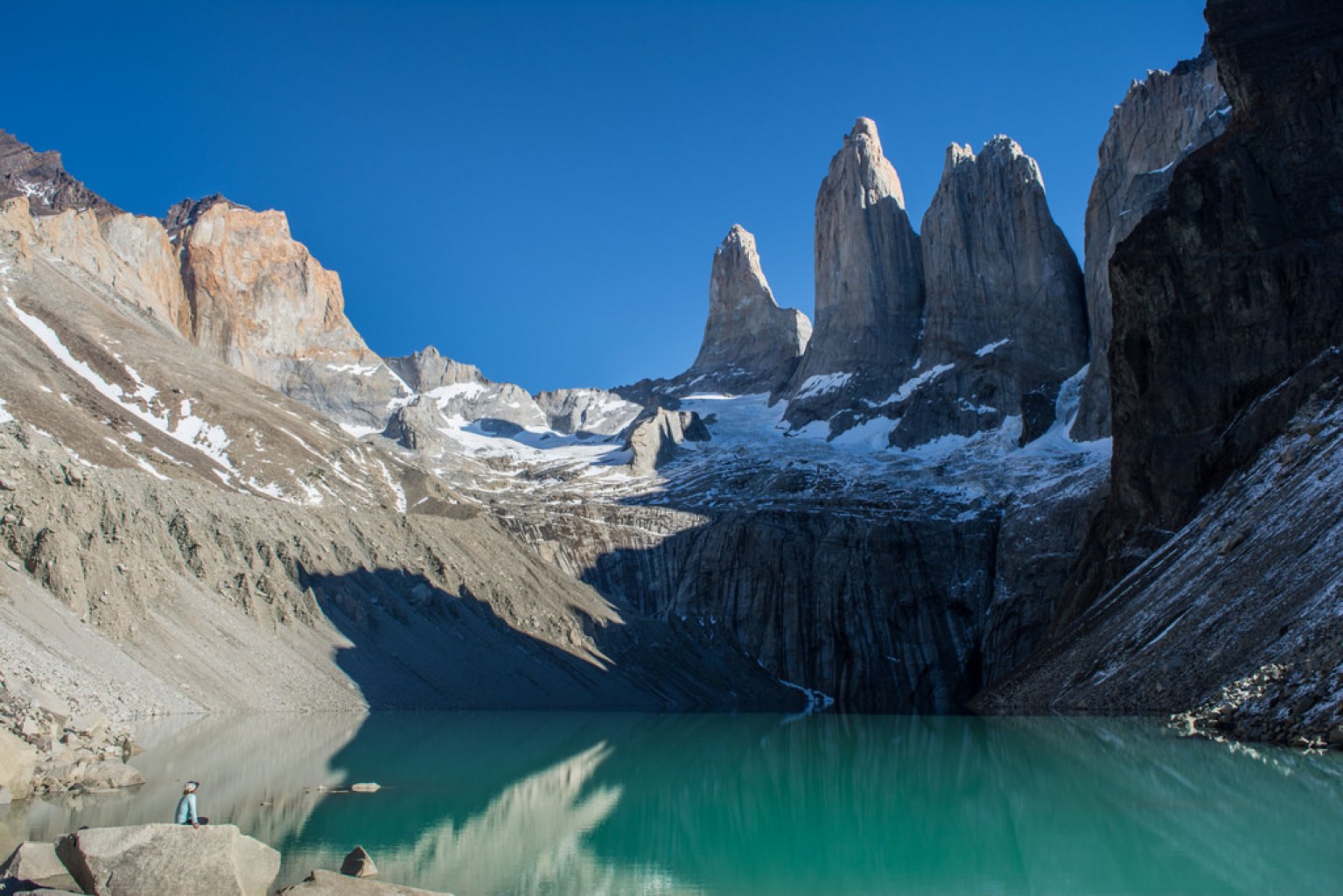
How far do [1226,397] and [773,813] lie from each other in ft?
141

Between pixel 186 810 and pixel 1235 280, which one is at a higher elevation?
pixel 1235 280

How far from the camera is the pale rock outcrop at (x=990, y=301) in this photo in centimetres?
11425

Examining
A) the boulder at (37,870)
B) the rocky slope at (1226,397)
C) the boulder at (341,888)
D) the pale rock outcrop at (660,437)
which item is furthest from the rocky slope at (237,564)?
the rocky slope at (1226,397)

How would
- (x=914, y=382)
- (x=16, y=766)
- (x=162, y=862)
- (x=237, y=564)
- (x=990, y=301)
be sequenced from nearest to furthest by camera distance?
(x=162, y=862) → (x=16, y=766) → (x=237, y=564) → (x=990, y=301) → (x=914, y=382)

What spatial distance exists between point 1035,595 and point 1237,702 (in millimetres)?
56187

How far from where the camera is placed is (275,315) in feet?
519

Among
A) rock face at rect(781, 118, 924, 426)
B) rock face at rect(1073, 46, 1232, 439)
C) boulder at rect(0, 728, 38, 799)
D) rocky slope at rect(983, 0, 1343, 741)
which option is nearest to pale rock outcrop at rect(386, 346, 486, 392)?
rock face at rect(781, 118, 924, 426)

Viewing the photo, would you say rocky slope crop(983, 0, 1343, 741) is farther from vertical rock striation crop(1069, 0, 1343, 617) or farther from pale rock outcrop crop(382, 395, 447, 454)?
pale rock outcrop crop(382, 395, 447, 454)

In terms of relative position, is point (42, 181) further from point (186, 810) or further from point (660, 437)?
point (186, 810)

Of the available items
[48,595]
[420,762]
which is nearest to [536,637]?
[48,595]


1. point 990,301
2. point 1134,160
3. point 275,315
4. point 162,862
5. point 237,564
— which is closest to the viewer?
point 162,862

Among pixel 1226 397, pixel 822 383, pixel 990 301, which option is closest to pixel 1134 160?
pixel 990 301

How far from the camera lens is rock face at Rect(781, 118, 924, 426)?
133125 mm

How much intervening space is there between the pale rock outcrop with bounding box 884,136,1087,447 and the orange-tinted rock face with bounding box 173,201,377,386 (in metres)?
86.7
